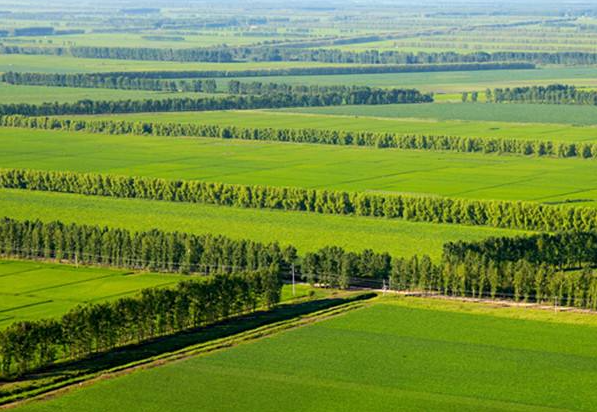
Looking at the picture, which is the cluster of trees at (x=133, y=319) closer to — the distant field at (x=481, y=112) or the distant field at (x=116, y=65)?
the distant field at (x=481, y=112)

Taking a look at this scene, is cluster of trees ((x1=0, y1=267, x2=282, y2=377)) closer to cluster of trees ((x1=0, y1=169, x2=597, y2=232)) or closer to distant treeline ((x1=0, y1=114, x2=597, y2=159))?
cluster of trees ((x1=0, y1=169, x2=597, y2=232))

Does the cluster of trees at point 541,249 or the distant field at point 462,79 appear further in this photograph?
the distant field at point 462,79

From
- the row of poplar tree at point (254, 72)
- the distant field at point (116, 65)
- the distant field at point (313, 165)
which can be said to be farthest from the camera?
the distant field at point (116, 65)

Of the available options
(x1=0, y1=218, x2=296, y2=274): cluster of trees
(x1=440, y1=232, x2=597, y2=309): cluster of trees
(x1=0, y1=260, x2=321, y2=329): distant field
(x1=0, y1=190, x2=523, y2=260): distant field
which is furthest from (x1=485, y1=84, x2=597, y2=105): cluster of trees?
(x1=0, y1=260, x2=321, y2=329): distant field

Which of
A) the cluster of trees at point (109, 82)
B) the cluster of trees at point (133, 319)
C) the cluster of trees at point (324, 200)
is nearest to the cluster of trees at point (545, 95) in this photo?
the cluster of trees at point (109, 82)

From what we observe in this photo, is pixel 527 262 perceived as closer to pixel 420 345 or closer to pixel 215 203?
pixel 420 345

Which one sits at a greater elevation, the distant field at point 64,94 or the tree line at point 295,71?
the tree line at point 295,71

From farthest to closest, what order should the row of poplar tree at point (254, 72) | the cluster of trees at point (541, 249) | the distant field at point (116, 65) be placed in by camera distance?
the distant field at point (116, 65), the row of poplar tree at point (254, 72), the cluster of trees at point (541, 249)
